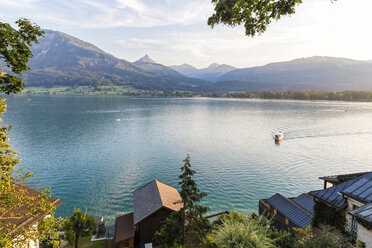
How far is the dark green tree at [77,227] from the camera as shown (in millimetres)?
22266

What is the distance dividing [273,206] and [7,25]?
100.0 feet

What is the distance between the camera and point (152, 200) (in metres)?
25.7

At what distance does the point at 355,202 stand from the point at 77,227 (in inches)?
1018

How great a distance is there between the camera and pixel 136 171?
161 ft

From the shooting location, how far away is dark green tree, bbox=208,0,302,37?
10039 millimetres

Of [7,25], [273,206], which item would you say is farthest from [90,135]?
[7,25]

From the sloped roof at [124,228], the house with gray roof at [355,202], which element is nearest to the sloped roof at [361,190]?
the house with gray roof at [355,202]

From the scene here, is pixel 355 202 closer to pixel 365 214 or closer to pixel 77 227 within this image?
pixel 365 214

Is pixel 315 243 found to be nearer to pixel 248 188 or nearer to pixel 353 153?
pixel 248 188

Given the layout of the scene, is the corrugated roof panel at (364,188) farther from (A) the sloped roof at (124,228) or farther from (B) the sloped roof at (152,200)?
(A) the sloped roof at (124,228)

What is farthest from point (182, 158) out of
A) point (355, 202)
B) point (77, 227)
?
point (355, 202)

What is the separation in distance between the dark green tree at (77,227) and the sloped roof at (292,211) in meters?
22.7

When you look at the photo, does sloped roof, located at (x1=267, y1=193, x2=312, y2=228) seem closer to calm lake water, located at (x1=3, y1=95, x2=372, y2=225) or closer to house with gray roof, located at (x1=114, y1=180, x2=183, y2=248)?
calm lake water, located at (x1=3, y1=95, x2=372, y2=225)

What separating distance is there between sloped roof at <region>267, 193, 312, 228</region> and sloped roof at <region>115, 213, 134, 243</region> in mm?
18239
